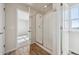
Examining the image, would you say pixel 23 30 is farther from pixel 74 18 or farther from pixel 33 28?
pixel 74 18

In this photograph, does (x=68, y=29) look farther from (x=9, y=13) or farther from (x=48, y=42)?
(x=9, y=13)

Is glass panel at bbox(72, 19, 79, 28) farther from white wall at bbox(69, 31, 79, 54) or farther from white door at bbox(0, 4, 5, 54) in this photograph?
white door at bbox(0, 4, 5, 54)

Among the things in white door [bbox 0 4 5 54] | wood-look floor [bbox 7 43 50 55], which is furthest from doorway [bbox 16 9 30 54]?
white door [bbox 0 4 5 54]

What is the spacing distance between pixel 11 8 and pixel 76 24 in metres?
0.89

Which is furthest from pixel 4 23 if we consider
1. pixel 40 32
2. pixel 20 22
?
pixel 40 32

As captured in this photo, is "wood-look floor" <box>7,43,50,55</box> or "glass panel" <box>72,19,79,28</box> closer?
"wood-look floor" <box>7,43,50,55</box>

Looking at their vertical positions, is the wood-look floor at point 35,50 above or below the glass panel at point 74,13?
below

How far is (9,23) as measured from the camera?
1229 millimetres

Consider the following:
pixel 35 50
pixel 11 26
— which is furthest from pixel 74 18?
pixel 11 26

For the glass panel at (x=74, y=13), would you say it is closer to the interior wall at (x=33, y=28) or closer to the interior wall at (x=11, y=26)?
the interior wall at (x=33, y=28)

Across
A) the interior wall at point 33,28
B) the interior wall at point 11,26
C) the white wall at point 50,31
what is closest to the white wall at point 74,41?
the white wall at point 50,31

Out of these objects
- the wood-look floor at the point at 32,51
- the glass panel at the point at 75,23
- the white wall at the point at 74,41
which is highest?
the glass panel at the point at 75,23

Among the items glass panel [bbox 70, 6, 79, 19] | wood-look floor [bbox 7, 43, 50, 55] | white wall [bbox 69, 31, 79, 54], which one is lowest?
wood-look floor [bbox 7, 43, 50, 55]
